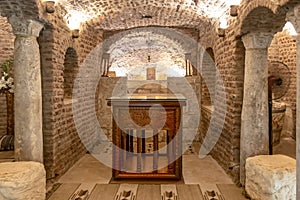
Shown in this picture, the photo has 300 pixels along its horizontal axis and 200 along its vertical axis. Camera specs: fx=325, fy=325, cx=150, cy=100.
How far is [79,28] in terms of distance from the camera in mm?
5746

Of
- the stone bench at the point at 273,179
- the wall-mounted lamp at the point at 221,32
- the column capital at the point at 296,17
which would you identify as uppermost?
the wall-mounted lamp at the point at 221,32

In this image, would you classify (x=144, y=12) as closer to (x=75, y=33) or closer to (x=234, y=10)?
(x=75, y=33)

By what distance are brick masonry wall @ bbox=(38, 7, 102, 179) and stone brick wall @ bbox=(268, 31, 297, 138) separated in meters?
4.38

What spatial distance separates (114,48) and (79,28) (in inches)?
99.8

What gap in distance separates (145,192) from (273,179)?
1.56 m

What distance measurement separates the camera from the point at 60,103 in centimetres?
482

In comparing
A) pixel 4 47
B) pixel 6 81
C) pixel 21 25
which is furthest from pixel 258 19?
pixel 4 47

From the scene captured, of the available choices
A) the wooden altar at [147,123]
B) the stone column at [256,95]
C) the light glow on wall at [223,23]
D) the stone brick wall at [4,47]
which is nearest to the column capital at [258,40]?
the stone column at [256,95]

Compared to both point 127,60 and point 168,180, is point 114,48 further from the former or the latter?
point 168,180

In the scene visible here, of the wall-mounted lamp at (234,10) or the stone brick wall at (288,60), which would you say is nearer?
the wall-mounted lamp at (234,10)

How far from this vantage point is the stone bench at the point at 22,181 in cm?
308

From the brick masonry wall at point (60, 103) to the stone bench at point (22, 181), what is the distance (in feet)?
3.06

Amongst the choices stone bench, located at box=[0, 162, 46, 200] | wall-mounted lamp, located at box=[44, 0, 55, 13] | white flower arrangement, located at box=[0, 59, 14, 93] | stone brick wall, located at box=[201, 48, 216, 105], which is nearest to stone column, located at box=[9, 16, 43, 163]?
wall-mounted lamp, located at box=[44, 0, 55, 13]

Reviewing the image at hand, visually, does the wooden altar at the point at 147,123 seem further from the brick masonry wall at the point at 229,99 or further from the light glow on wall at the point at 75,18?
the light glow on wall at the point at 75,18
